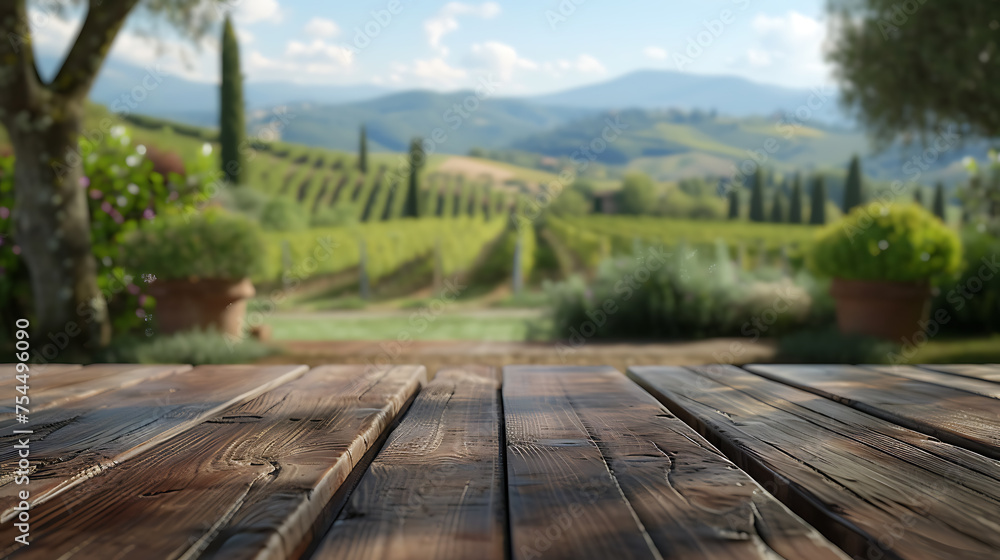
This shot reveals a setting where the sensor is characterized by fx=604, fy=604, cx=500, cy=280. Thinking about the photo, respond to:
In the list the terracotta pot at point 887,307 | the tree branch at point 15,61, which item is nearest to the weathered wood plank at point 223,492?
the tree branch at point 15,61

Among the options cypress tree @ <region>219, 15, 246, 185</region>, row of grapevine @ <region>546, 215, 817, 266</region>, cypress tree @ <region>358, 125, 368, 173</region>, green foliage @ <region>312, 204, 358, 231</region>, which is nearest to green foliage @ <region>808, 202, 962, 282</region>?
row of grapevine @ <region>546, 215, 817, 266</region>

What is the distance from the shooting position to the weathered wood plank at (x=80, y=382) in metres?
1.12

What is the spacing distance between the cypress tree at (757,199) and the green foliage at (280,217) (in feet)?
48.0

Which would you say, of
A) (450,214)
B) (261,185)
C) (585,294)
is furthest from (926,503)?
(261,185)

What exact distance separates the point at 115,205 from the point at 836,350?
264 inches

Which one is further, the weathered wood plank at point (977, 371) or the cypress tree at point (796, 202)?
the cypress tree at point (796, 202)

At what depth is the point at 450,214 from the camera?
20750 millimetres

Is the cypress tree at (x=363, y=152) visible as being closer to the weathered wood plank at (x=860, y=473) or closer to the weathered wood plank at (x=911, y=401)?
the weathered wood plank at (x=911, y=401)

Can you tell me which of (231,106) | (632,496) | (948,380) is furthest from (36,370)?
(231,106)

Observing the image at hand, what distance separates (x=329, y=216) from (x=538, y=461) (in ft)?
73.8

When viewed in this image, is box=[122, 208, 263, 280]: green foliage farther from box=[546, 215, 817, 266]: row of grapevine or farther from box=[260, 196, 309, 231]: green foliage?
box=[260, 196, 309, 231]: green foliage

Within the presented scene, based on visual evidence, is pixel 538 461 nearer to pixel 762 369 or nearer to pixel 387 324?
pixel 762 369

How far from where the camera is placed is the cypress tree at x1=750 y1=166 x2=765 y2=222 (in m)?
19.7

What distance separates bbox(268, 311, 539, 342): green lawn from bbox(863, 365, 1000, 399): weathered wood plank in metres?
5.37
